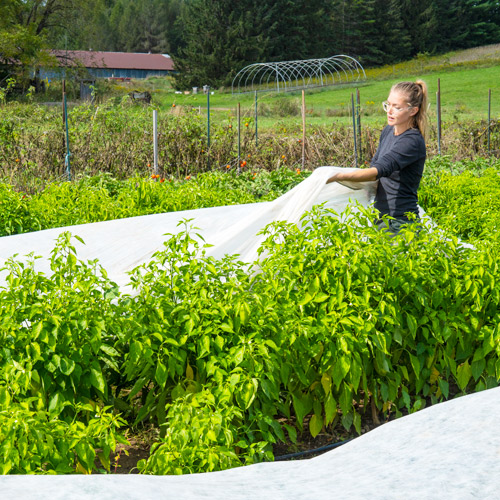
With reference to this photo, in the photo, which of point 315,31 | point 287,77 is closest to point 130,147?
point 287,77

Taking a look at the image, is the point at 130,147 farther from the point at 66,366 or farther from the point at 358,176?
the point at 66,366

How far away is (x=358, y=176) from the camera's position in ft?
10.9

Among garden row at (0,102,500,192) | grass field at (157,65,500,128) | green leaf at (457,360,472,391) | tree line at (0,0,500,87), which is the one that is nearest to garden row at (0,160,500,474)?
green leaf at (457,360,472,391)

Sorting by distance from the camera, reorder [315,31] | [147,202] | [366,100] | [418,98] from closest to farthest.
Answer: [418,98] < [147,202] < [366,100] < [315,31]

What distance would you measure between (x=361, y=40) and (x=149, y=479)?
49339 mm

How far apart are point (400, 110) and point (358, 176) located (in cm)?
42

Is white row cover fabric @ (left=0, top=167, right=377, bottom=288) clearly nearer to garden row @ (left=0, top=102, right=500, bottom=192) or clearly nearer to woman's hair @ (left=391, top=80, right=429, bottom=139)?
woman's hair @ (left=391, top=80, right=429, bottom=139)

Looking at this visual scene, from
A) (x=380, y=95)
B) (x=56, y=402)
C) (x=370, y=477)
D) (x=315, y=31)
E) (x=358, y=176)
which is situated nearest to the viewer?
(x=370, y=477)

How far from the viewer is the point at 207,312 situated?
2342 millimetres

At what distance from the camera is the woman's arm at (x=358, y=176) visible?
330 cm

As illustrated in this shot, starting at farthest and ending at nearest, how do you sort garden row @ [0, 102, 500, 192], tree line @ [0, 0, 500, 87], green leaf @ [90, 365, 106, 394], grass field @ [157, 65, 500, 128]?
tree line @ [0, 0, 500, 87], grass field @ [157, 65, 500, 128], garden row @ [0, 102, 500, 192], green leaf @ [90, 365, 106, 394]

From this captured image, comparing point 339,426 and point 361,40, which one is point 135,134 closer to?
point 339,426

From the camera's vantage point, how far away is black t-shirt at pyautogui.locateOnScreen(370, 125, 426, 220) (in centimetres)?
338

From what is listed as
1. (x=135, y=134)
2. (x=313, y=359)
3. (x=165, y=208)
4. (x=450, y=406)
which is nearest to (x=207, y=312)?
(x=313, y=359)
